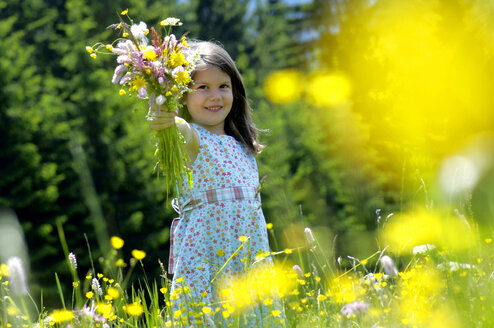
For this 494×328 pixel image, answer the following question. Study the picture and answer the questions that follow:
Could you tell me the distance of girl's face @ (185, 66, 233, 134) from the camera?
319 centimetres

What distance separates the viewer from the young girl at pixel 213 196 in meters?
2.89

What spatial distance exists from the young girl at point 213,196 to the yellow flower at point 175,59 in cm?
54

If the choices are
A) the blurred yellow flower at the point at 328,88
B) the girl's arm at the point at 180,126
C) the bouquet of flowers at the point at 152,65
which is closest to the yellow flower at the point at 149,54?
the bouquet of flowers at the point at 152,65

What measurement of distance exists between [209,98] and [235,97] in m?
0.48

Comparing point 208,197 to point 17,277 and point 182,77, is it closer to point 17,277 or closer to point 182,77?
point 182,77

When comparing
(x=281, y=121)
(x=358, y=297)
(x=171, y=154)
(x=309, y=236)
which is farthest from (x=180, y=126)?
(x=281, y=121)

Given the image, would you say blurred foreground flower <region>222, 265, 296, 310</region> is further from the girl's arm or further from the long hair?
the long hair

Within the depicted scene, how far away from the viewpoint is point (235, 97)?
364cm

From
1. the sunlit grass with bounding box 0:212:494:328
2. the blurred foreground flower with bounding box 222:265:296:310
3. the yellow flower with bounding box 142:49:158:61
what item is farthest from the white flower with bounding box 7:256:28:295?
the yellow flower with bounding box 142:49:158:61

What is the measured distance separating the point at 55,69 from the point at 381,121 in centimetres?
1148

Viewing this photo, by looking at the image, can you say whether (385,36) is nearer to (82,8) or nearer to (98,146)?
(98,146)

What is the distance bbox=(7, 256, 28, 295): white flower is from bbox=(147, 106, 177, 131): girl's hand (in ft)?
2.94

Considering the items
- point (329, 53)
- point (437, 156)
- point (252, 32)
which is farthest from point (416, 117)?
point (252, 32)

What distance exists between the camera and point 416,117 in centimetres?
1279
